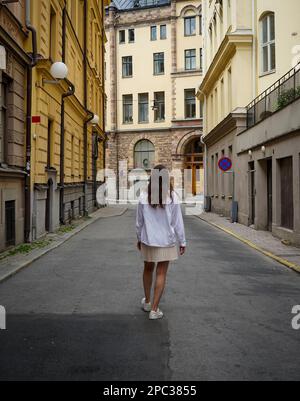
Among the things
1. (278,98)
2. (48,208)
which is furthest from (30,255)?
(278,98)

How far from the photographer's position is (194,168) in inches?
1722

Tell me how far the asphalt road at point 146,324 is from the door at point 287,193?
369 cm

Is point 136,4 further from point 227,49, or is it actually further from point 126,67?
point 227,49

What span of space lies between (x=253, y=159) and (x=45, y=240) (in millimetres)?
8371

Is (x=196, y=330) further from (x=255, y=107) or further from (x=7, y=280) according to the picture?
(x=255, y=107)

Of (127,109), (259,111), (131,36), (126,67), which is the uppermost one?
(131,36)

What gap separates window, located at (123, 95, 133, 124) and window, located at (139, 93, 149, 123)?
0.98m

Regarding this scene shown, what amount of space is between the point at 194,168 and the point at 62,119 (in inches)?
1099

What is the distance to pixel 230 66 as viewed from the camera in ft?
69.1

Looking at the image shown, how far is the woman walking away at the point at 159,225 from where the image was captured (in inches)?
207

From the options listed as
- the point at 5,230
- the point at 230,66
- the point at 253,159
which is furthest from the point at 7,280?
the point at 230,66

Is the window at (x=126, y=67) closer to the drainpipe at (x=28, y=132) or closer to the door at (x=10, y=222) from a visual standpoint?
the drainpipe at (x=28, y=132)

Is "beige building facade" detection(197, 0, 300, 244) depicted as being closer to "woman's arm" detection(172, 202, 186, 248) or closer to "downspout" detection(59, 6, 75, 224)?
"downspout" detection(59, 6, 75, 224)

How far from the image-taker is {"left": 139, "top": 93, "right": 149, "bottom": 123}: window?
45812 mm
